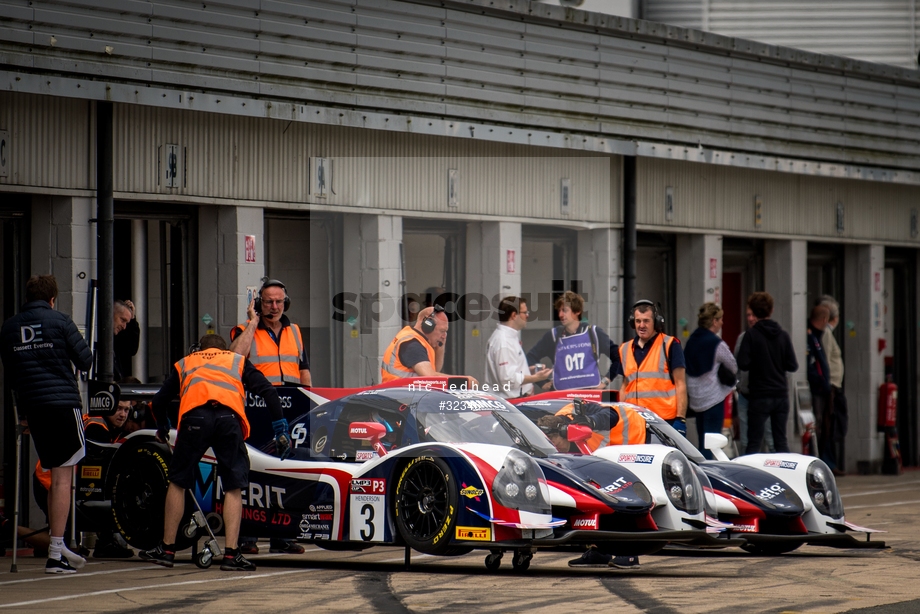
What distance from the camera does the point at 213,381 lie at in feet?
29.9

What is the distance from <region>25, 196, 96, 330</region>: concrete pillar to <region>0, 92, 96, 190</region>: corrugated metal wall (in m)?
0.21

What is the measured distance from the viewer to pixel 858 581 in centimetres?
838

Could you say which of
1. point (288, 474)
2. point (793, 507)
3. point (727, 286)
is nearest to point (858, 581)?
point (793, 507)

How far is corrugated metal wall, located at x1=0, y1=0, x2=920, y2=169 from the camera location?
11.4 metres

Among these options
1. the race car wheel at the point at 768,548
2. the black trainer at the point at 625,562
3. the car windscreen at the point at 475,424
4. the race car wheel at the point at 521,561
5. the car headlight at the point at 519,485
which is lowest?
the race car wheel at the point at 768,548

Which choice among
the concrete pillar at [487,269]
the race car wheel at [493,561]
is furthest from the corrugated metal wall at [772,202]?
the race car wheel at [493,561]

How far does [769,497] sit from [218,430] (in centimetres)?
399

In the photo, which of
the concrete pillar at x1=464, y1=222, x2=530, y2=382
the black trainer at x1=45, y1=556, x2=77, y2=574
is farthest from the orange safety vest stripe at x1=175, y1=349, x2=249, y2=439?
the concrete pillar at x1=464, y1=222, x2=530, y2=382

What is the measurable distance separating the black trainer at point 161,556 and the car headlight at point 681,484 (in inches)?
134

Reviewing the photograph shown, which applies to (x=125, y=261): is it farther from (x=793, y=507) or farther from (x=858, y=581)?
(x=858, y=581)

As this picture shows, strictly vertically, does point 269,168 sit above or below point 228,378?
above

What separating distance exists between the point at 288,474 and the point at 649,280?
9349mm

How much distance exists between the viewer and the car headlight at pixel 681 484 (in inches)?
349

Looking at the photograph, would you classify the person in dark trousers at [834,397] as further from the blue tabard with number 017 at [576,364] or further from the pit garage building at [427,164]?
the blue tabard with number 017 at [576,364]
